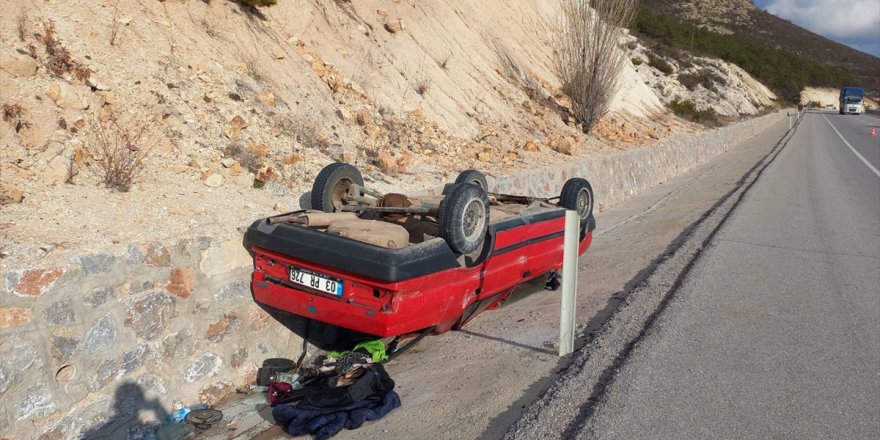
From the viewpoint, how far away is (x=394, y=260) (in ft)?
15.5

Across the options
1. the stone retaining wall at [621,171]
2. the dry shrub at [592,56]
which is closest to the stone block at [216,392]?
the stone retaining wall at [621,171]

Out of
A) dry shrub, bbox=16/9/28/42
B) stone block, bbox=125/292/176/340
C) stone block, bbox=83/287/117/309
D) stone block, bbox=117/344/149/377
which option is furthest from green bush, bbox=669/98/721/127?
stone block, bbox=83/287/117/309

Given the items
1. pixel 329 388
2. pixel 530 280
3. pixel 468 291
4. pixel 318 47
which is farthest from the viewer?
pixel 318 47

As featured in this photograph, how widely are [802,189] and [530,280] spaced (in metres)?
10.9

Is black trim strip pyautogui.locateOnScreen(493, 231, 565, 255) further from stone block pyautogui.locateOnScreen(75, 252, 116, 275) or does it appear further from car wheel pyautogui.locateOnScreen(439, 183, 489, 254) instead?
stone block pyautogui.locateOnScreen(75, 252, 116, 275)

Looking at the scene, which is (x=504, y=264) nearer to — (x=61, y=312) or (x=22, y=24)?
(x=61, y=312)

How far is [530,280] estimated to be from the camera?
6910 mm

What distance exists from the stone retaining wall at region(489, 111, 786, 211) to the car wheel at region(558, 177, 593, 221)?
1912 millimetres

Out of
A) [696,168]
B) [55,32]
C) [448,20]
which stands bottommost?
[696,168]

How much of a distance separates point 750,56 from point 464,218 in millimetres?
81088

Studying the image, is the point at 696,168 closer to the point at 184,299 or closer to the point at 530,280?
the point at 530,280

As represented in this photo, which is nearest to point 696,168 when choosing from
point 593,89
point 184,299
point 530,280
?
point 593,89

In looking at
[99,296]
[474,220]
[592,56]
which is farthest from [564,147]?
[99,296]

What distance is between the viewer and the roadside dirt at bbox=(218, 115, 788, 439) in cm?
449
